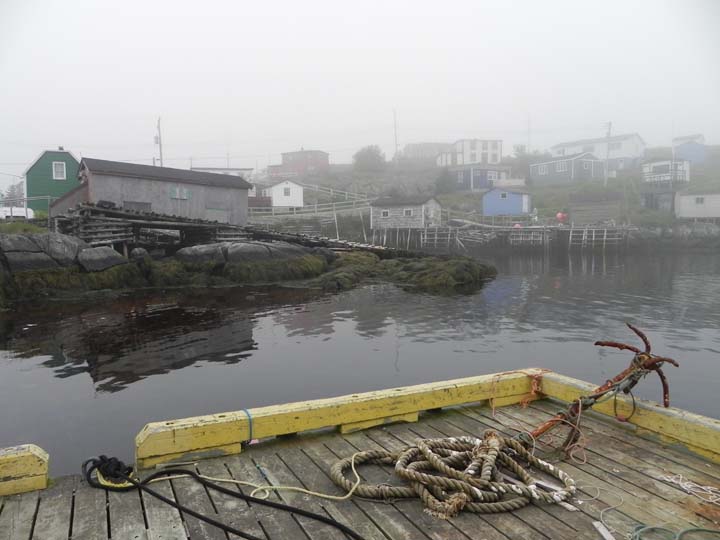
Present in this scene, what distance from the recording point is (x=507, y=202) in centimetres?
6156

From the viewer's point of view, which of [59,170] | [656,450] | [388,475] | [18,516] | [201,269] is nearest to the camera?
[18,516]

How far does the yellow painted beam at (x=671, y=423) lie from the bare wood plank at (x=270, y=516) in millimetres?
3452

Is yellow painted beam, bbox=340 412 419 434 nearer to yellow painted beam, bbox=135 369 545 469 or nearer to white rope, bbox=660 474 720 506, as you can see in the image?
yellow painted beam, bbox=135 369 545 469

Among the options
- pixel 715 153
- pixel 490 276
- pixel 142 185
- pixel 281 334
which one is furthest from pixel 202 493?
pixel 715 153

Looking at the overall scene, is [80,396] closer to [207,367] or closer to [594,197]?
[207,367]

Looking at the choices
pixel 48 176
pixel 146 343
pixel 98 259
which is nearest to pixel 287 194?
pixel 48 176

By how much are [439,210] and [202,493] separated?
57097 millimetres

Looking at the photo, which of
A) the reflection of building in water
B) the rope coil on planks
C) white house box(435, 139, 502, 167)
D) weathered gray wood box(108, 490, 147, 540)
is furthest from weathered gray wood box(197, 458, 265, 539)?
white house box(435, 139, 502, 167)

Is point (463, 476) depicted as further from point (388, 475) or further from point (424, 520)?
point (388, 475)

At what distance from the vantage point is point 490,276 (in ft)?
104

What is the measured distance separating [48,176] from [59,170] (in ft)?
3.03

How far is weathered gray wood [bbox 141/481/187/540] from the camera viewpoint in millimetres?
3320

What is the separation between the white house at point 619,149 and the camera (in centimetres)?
8650

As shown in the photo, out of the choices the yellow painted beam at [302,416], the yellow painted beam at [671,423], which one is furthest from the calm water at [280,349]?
the yellow painted beam at [671,423]
